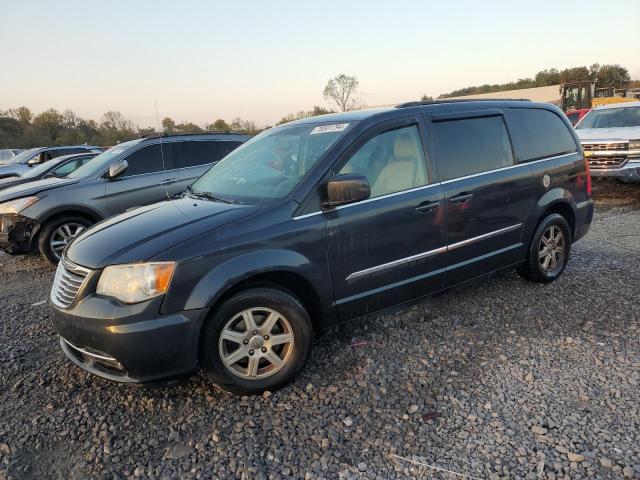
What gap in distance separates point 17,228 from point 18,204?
0.32 m

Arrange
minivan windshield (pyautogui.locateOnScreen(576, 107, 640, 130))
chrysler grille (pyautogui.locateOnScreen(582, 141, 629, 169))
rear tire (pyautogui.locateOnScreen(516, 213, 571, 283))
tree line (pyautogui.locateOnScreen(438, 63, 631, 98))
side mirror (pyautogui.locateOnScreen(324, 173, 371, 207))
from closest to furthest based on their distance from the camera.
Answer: side mirror (pyautogui.locateOnScreen(324, 173, 371, 207))
rear tire (pyautogui.locateOnScreen(516, 213, 571, 283))
chrysler grille (pyautogui.locateOnScreen(582, 141, 629, 169))
minivan windshield (pyautogui.locateOnScreen(576, 107, 640, 130))
tree line (pyautogui.locateOnScreen(438, 63, 631, 98))

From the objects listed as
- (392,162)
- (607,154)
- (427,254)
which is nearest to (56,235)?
(392,162)

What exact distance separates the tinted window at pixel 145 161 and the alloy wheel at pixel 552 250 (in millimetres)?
5348

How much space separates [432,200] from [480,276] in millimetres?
934

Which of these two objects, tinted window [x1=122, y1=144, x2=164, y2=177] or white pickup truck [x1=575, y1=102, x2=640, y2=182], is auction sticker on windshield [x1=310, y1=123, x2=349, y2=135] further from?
white pickup truck [x1=575, y1=102, x2=640, y2=182]

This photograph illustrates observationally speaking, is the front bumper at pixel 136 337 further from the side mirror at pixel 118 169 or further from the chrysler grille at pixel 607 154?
the chrysler grille at pixel 607 154

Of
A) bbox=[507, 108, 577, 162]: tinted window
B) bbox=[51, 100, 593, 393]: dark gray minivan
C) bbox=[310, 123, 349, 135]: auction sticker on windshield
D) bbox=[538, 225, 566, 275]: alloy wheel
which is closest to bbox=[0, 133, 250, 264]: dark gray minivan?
bbox=[51, 100, 593, 393]: dark gray minivan

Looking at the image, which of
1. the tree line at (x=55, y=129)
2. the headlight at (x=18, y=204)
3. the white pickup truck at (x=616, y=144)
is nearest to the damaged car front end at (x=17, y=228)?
the headlight at (x=18, y=204)

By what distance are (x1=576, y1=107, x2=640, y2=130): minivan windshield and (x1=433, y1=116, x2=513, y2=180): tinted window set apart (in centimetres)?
795

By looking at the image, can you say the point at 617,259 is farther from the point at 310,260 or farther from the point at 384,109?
the point at 310,260

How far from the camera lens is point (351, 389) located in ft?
9.88

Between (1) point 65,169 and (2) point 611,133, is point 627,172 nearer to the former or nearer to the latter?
(2) point 611,133

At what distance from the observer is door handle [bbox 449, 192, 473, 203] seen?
Result: 146 inches

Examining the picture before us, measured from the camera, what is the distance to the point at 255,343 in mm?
2920
